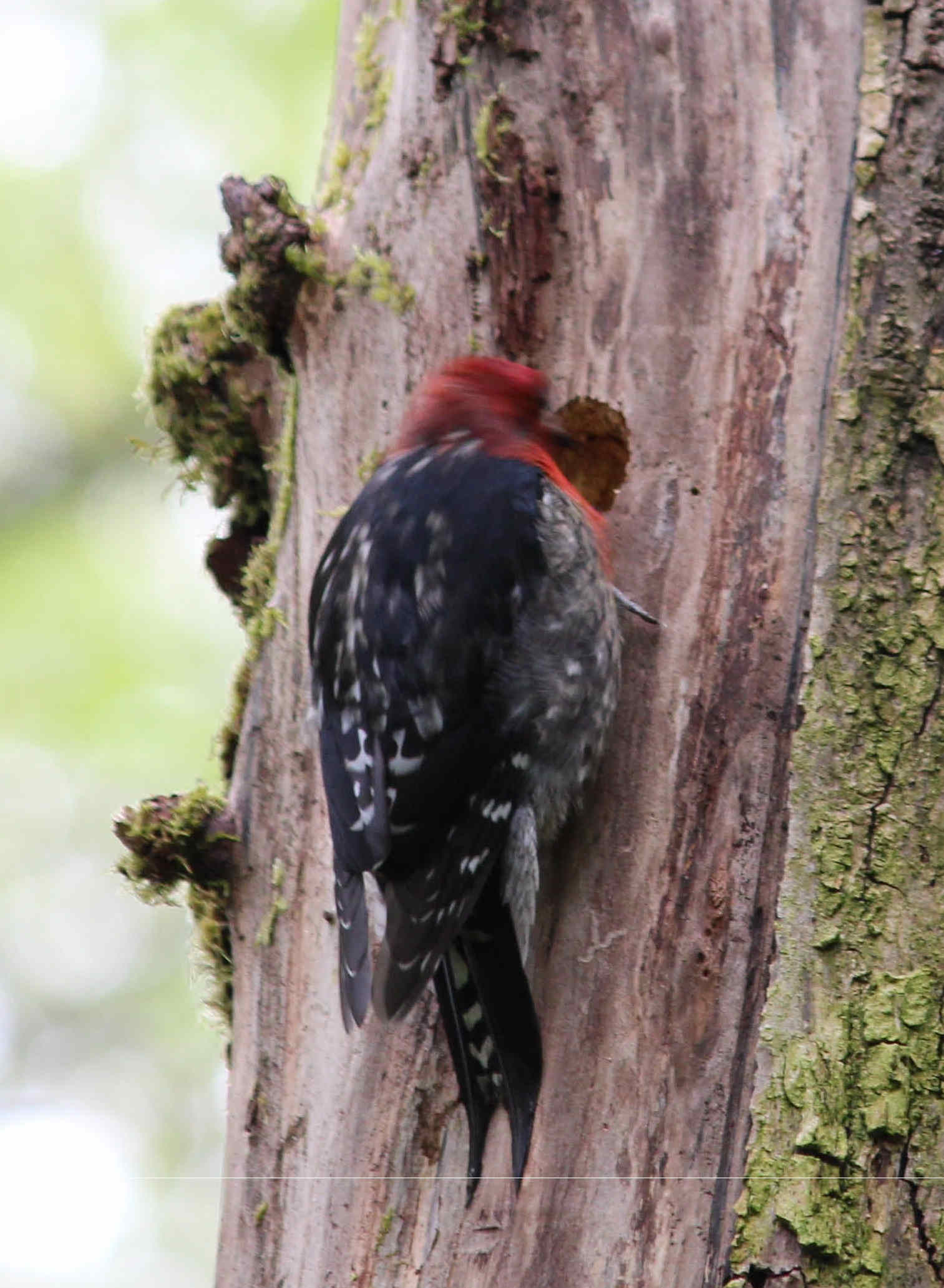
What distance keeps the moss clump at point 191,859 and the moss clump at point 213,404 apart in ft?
2.53

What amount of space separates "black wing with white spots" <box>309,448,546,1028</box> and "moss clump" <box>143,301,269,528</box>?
51cm

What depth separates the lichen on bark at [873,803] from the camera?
80.2 inches

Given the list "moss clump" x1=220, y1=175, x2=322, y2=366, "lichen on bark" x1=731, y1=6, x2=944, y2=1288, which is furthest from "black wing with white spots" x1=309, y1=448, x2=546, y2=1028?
"lichen on bark" x1=731, y1=6, x2=944, y2=1288

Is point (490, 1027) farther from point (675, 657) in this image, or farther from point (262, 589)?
point (262, 589)

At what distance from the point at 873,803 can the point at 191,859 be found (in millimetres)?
1338

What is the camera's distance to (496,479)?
2.88 meters

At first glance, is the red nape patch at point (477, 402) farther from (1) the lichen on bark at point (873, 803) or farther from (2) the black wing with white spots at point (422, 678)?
(1) the lichen on bark at point (873, 803)

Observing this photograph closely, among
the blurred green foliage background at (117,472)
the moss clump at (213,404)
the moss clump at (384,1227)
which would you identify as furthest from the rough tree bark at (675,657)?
the blurred green foliage background at (117,472)

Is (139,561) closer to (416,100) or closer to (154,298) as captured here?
(154,298)

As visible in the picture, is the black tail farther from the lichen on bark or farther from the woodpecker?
the lichen on bark

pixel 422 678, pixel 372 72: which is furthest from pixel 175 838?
pixel 372 72

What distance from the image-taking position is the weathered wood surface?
7.39 feet

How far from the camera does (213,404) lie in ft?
10.8

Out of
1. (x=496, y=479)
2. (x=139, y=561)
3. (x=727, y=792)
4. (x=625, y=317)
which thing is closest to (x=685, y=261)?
(x=625, y=317)
